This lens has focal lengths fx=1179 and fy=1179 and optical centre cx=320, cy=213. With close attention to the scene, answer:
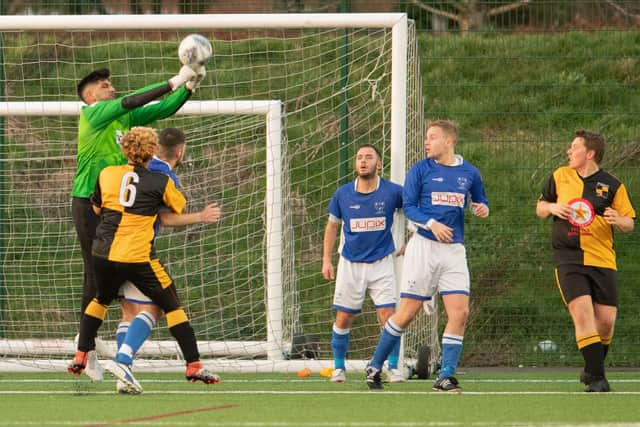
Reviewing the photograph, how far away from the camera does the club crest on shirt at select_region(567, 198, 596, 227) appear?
7.80 metres

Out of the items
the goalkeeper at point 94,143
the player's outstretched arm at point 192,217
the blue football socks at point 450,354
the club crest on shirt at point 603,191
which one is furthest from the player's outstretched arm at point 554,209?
→ the goalkeeper at point 94,143

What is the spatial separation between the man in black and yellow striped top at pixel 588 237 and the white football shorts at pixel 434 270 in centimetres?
68

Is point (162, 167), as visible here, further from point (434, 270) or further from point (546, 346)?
point (546, 346)

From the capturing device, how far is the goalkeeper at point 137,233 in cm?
720

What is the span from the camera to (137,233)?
23.7 feet

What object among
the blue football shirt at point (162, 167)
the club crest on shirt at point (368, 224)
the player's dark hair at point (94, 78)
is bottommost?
the club crest on shirt at point (368, 224)

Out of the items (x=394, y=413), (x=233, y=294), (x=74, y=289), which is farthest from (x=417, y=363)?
(x=74, y=289)

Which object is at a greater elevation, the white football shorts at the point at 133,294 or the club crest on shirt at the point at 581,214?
the club crest on shirt at the point at 581,214

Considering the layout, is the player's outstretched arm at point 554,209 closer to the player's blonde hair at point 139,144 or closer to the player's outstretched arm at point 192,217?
the player's outstretched arm at point 192,217

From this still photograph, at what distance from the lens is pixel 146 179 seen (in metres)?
7.25

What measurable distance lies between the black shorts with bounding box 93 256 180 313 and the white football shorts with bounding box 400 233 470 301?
5.23 ft

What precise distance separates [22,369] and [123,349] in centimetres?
249

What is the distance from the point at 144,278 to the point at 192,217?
18.7 inches

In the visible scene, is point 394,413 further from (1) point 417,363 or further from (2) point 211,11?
(2) point 211,11
